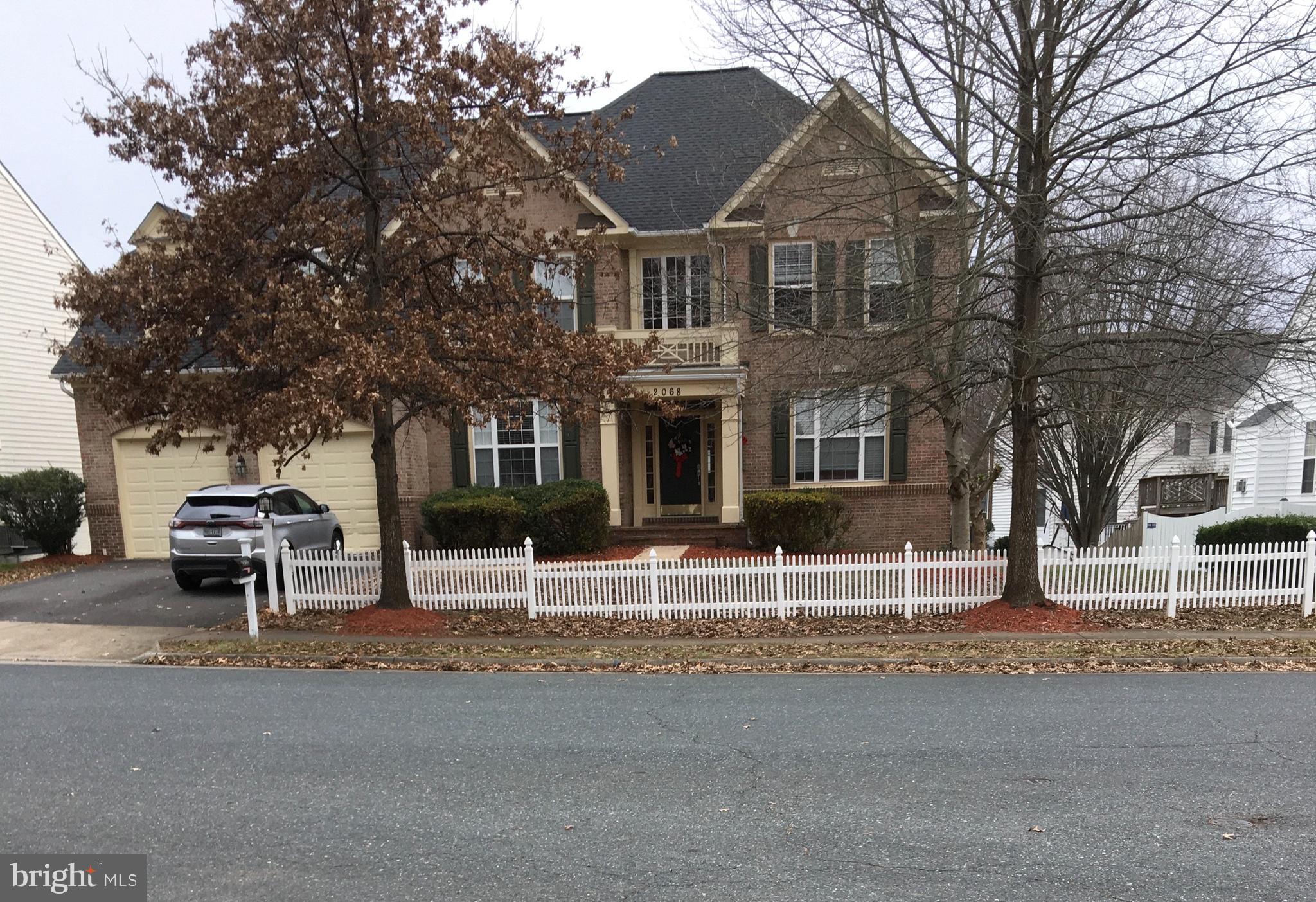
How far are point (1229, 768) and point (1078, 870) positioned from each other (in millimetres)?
1997

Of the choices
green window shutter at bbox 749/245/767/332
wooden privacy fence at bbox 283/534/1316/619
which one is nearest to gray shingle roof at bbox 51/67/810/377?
green window shutter at bbox 749/245/767/332

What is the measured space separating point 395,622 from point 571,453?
251 inches

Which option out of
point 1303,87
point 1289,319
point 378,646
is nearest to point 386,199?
point 378,646

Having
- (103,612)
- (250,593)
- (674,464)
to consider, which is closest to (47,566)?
(103,612)

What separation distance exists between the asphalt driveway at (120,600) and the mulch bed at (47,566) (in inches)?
14.2

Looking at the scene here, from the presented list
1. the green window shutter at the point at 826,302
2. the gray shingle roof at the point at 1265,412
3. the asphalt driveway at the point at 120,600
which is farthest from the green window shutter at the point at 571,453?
the gray shingle roof at the point at 1265,412

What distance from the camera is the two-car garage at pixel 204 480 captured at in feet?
49.6

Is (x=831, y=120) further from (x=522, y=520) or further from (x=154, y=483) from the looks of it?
(x=154, y=483)

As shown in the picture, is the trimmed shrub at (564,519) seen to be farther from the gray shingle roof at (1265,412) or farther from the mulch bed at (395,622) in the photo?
the gray shingle roof at (1265,412)

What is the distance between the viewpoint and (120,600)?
1097 cm

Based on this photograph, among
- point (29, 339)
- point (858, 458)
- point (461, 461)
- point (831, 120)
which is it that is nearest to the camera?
point (831, 120)

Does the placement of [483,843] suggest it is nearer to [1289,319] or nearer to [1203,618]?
[1203,618]

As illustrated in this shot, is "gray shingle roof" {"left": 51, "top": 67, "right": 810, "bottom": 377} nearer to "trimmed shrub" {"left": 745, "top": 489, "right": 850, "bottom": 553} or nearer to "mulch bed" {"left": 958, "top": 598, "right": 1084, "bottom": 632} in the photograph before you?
"trimmed shrub" {"left": 745, "top": 489, "right": 850, "bottom": 553}

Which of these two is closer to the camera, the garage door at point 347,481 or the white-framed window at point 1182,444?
the garage door at point 347,481
